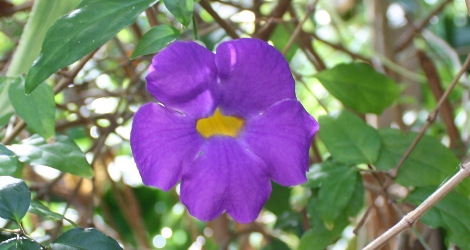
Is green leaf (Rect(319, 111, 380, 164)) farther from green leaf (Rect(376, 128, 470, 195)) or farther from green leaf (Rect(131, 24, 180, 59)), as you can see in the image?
green leaf (Rect(131, 24, 180, 59))

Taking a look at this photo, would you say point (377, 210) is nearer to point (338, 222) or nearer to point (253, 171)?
point (338, 222)

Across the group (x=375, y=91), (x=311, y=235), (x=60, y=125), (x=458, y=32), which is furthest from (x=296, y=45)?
(x=458, y=32)

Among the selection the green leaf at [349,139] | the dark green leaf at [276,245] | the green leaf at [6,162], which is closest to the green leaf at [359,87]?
the green leaf at [349,139]

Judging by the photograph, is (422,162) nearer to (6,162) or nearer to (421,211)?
(421,211)

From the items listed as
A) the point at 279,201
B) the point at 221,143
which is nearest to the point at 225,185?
the point at 221,143

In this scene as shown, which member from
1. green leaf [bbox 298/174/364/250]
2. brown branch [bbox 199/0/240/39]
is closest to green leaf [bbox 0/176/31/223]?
brown branch [bbox 199/0/240/39]

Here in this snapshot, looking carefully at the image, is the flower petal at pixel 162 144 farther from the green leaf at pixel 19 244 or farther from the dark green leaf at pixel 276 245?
the dark green leaf at pixel 276 245
